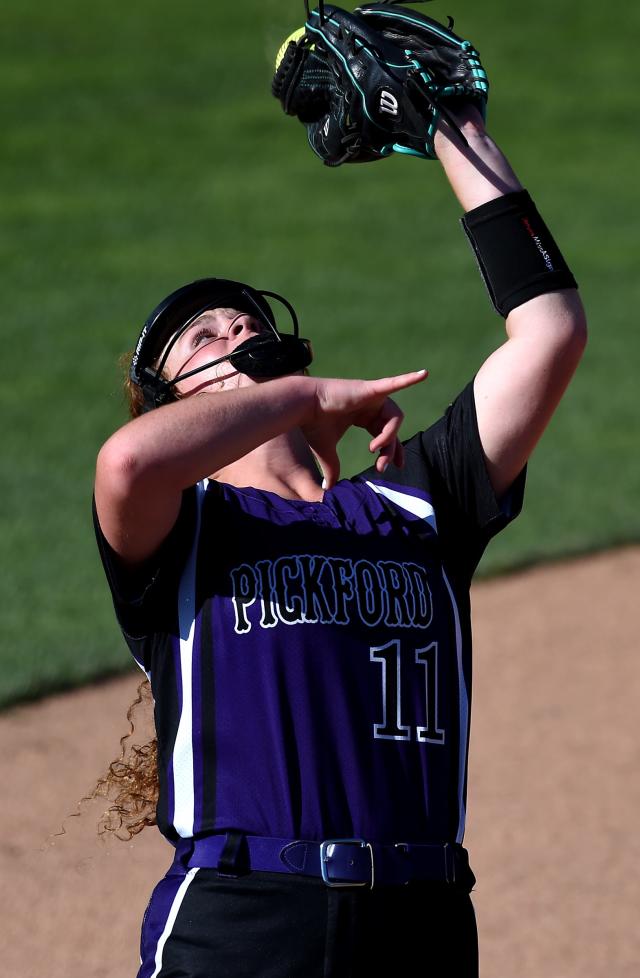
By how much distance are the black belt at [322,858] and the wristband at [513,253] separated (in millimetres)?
1081

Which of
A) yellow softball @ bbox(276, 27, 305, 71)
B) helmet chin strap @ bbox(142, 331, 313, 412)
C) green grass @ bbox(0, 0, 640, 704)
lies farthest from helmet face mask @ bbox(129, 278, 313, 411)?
green grass @ bbox(0, 0, 640, 704)

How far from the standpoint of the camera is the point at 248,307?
314 centimetres

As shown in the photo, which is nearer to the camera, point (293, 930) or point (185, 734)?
point (293, 930)

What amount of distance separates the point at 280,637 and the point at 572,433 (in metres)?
7.00

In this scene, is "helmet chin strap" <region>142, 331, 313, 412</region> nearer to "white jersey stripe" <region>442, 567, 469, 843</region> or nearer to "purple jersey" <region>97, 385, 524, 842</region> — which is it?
"purple jersey" <region>97, 385, 524, 842</region>

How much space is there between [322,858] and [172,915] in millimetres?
317

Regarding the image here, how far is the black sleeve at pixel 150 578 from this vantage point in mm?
2561

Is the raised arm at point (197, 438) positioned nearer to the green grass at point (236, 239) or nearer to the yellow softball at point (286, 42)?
the yellow softball at point (286, 42)

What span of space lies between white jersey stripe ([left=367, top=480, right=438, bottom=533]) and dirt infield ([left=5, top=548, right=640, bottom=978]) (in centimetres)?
235

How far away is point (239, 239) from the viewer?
1278 centimetres

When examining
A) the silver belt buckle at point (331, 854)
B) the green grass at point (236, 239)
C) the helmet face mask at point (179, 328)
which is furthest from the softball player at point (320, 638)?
the green grass at point (236, 239)

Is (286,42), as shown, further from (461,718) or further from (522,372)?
(461,718)

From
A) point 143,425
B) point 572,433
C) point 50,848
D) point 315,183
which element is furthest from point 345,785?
point 315,183

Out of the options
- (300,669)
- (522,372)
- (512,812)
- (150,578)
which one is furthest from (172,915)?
(512,812)
